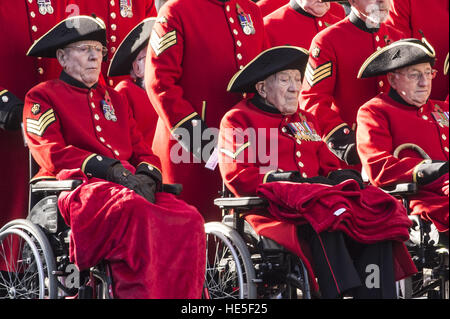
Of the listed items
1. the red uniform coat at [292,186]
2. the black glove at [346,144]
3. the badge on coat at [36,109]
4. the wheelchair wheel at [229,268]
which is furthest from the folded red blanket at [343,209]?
the badge on coat at [36,109]

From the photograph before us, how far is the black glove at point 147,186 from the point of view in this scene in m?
4.96

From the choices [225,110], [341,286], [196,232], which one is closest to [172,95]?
[225,110]

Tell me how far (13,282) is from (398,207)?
1.96 m

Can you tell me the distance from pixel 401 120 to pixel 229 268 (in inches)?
52.4

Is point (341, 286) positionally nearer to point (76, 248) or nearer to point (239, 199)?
point (239, 199)

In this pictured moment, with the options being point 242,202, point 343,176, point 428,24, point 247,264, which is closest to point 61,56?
point 242,202

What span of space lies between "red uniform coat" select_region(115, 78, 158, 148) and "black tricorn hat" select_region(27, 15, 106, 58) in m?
0.98

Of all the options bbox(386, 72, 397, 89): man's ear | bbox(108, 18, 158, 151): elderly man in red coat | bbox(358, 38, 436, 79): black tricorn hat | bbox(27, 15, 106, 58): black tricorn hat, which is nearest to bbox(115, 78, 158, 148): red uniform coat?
bbox(108, 18, 158, 151): elderly man in red coat

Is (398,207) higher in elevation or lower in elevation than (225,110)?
lower

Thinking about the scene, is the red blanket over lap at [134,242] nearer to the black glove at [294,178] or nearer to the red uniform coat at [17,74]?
the black glove at [294,178]

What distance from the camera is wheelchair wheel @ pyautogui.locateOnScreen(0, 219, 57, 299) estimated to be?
4.92 m

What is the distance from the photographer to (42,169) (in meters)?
5.23

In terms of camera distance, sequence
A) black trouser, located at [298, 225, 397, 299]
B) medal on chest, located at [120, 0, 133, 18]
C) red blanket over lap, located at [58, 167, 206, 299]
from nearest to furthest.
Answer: red blanket over lap, located at [58, 167, 206, 299] < black trouser, located at [298, 225, 397, 299] < medal on chest, located at [120, 0, 133, 18]

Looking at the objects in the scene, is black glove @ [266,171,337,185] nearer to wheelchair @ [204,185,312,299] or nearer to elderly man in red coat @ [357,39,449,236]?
wheelchair @ [204,185,312,299]
